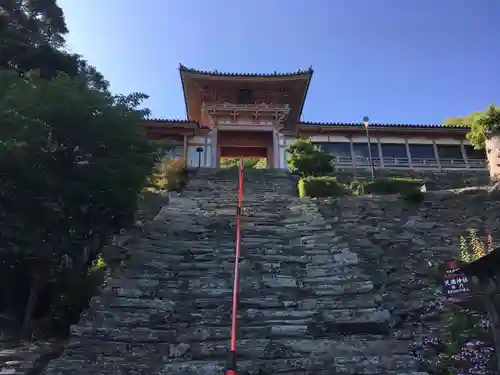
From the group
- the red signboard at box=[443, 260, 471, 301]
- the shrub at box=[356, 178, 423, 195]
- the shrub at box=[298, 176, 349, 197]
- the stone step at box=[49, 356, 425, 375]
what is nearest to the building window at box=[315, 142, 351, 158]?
the shrub at box=[356, 178, 423, 195]

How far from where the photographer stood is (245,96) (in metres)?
23.7

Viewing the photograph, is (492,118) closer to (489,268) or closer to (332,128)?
(332,128)

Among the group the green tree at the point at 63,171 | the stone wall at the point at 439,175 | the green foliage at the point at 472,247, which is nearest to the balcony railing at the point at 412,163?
the stone wall at the point at 439,175

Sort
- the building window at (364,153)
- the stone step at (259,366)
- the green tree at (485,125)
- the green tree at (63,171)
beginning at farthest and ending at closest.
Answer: the building window at (364,153), the green tree at (485,125), the green tree at (63,171), the stone step at (259,366)

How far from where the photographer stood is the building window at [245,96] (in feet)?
77.5

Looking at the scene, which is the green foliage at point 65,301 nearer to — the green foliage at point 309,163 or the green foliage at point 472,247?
the green foliage at point 472,247

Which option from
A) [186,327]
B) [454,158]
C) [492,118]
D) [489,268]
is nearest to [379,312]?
[489,268]

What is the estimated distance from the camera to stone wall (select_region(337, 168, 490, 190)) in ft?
65.6

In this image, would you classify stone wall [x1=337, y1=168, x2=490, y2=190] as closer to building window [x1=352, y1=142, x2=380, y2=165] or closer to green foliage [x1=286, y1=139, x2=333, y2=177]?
building window [x1=352, y1=142, x2=380, y2=165]

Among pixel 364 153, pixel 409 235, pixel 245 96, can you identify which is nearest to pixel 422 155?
pixel 364 153

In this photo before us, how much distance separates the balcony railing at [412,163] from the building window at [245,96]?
5.32 metres

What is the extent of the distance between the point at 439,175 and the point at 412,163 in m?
1.63

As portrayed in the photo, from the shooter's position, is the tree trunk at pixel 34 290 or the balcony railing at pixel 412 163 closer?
the tree trunk at pixel 34 290

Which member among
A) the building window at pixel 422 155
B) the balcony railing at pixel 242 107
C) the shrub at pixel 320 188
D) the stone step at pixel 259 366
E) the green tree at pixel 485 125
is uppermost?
→ the balcony railing at pixel 242 107
